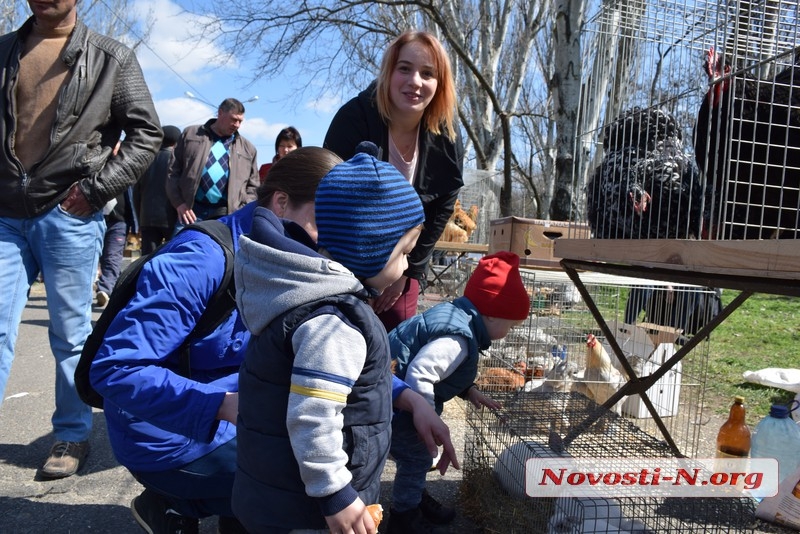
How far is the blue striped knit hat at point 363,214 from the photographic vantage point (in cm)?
144

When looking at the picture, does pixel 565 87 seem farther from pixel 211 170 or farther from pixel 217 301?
pixel 217 301

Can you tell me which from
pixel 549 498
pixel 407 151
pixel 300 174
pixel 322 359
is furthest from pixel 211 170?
pixel 322 359

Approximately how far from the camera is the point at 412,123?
2652 millimetres

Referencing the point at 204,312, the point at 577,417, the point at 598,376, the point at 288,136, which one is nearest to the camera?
the point at 204,312

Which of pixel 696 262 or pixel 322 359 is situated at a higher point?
pixel 696 262

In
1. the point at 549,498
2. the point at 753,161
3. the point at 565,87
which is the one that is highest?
the point at 565,87

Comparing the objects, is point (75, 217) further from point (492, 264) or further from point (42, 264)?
point (492, 264)

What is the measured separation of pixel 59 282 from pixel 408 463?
1608 millimetres

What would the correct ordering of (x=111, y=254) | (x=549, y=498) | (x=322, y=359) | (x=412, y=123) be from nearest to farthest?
(x=322, y=359) < (x=549, y=498) < (x=412, y=123) < (x=111, y=254)

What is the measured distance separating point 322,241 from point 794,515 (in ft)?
7.32

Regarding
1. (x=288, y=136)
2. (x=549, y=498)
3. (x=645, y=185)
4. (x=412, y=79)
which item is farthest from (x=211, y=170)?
(x=549, y=498)

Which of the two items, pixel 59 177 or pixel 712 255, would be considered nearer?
pixel 712 255

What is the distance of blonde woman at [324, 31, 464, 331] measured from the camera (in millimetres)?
2572

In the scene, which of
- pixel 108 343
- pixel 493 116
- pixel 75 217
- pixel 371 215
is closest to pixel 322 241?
pixel 371 215
